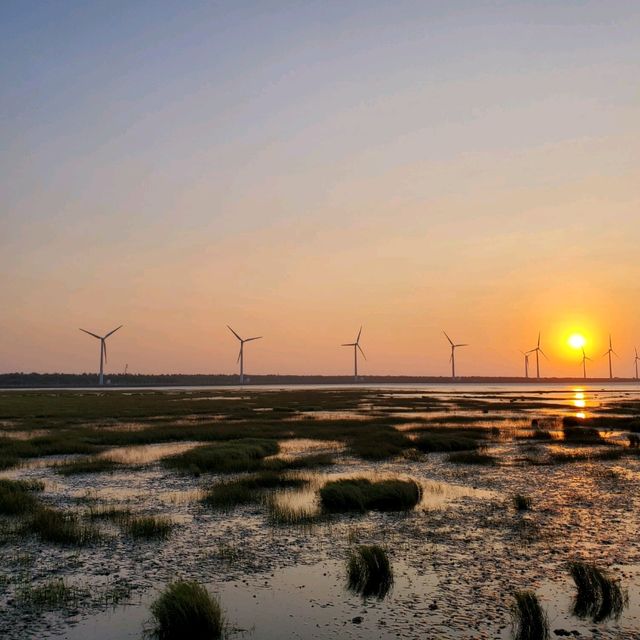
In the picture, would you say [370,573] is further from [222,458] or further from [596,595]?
[222,458]

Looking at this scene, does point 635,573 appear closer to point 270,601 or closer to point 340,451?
point 270,601

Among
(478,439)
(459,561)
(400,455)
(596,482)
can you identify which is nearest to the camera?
(459,561)

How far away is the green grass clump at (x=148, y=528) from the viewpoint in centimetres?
1494

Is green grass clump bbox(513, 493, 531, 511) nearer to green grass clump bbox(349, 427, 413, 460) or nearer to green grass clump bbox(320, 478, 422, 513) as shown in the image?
green grass clump bbox(320, 478, 422, 513)

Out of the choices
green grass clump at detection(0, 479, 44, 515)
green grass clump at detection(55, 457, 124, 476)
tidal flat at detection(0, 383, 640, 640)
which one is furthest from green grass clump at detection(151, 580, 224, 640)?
green grass clump at detection(55, 457, 124, 476)

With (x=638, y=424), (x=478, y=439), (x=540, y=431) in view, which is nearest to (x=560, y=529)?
(x=478, y=439)

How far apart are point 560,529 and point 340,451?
1688 cm

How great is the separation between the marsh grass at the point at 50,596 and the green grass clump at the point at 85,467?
1405 cm

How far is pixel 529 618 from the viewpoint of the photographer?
31.5ft

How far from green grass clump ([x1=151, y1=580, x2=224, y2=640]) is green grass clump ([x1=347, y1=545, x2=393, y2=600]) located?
282 cm

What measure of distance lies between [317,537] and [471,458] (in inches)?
583

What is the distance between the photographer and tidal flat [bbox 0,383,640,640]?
1012 centimetres

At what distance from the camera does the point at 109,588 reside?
11422 millimetres

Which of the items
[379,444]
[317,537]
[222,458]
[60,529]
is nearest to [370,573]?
[317,537]
